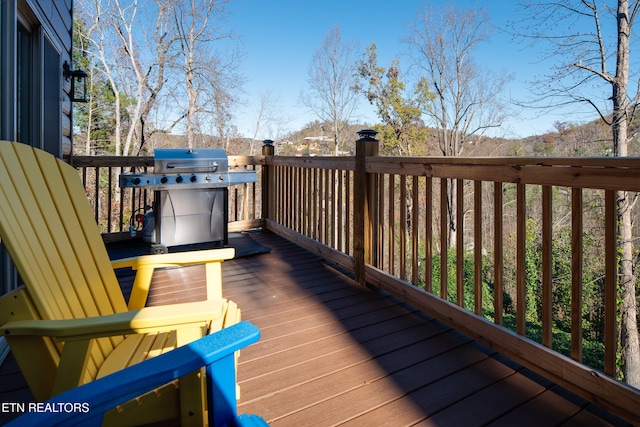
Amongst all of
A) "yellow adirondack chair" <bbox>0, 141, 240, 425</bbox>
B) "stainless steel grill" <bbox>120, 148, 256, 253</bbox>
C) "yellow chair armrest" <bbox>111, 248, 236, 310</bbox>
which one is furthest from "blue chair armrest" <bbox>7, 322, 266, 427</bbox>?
"stainless steel grill" <bbox>120, 148, 256, 253</bbox>

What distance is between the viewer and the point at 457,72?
19562mm

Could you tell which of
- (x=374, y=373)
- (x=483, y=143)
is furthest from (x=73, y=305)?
(x=483, y=143)

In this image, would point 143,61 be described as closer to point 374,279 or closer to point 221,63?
point 221,63

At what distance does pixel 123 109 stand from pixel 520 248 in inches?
654

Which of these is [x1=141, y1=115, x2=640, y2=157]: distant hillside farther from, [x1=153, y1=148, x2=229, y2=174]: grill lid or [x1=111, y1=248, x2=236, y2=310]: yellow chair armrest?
[x1=111, y1=248, x2=236, y2=310]: yellow chair armrest

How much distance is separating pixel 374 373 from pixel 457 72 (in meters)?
20.5

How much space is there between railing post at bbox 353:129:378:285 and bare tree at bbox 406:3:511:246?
16.9 metres

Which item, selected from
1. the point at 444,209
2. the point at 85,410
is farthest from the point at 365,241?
the point at 85,410

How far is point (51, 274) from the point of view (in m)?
1.31

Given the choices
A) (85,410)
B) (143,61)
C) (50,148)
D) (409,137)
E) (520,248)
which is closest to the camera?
(85,410)

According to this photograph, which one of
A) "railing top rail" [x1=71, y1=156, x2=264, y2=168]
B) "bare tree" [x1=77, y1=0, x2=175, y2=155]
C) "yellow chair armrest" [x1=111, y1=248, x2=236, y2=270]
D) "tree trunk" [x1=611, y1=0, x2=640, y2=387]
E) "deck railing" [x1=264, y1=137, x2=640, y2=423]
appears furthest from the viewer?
"bare tree" [x1=77, y1=0, x2=175, y2=155]

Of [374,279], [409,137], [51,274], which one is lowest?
[374,279]

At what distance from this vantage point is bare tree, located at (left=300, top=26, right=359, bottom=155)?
20.5 meters

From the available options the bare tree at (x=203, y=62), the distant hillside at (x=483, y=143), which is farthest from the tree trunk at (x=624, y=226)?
the bare tree at (x=203, y=62)
